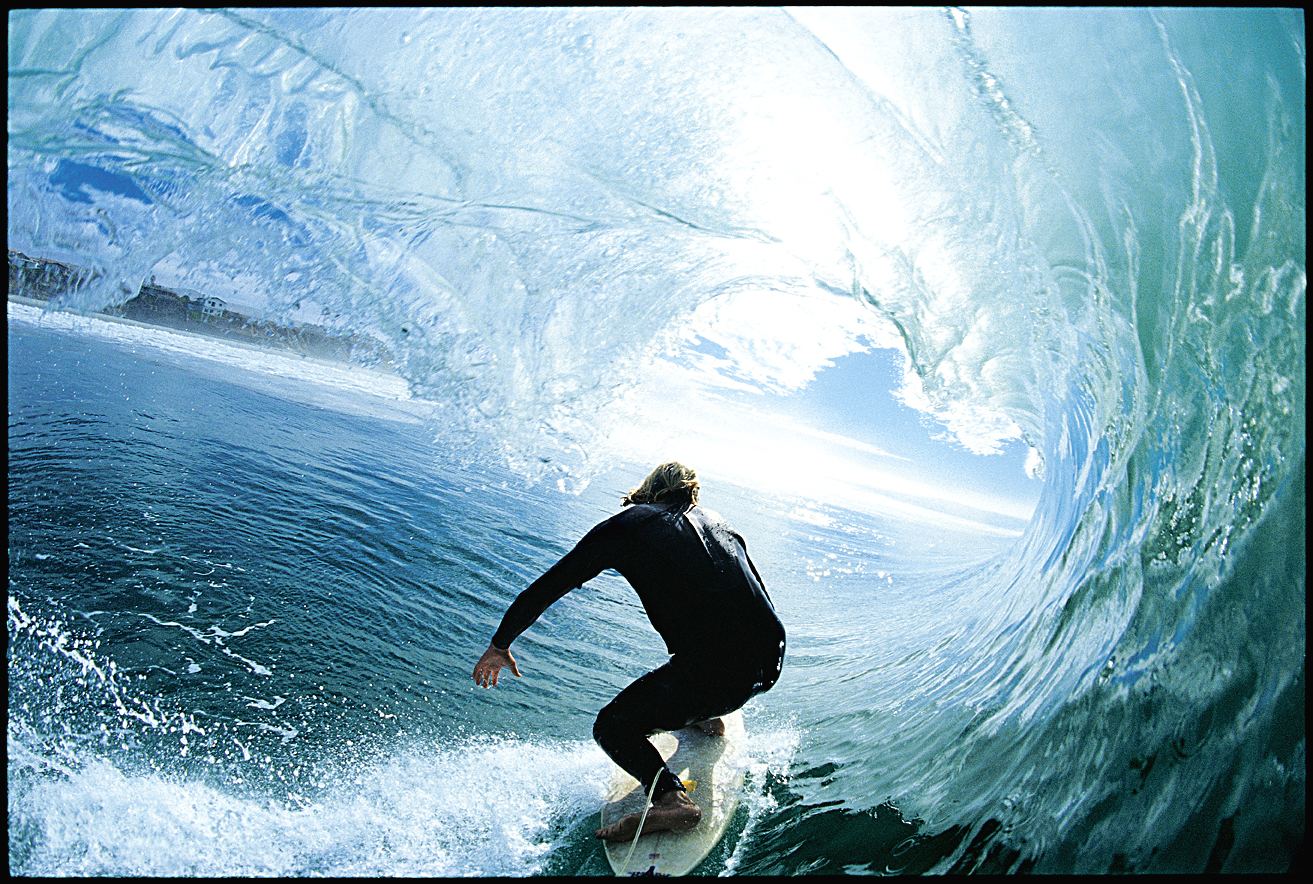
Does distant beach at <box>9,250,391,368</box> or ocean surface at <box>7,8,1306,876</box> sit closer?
ocean surface at <box>7,8,1306,876</box>

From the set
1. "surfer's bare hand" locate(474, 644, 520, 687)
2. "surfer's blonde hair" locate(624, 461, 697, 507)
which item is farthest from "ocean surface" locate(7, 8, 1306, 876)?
"surfer's blonde hair" locate(624, 461, 697, 507)

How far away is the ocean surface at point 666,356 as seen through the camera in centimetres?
289

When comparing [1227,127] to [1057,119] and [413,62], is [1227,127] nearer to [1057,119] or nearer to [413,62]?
[1057,119]

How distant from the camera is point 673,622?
Result: 2828 mm

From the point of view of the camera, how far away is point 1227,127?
3.08 metres

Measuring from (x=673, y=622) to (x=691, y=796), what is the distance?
110cm

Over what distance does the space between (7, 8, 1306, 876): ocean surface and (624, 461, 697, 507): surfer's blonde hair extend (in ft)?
5.63

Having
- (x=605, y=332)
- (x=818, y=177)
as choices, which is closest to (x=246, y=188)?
(x=605, y=332)

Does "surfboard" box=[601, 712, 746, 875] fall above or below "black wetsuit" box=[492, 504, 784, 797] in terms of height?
below

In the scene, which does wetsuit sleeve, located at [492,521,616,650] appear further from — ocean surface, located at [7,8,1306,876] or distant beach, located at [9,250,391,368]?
distant beach, located at [9,250,391,368]

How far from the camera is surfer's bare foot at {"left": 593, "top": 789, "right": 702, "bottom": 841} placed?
2930 millimetres

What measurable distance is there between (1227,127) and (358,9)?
4861 mm

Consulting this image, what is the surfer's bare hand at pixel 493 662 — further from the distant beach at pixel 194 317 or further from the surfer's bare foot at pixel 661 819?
the distant beach at pixel 194 317

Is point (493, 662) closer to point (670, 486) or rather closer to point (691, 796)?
point (670, 486)
